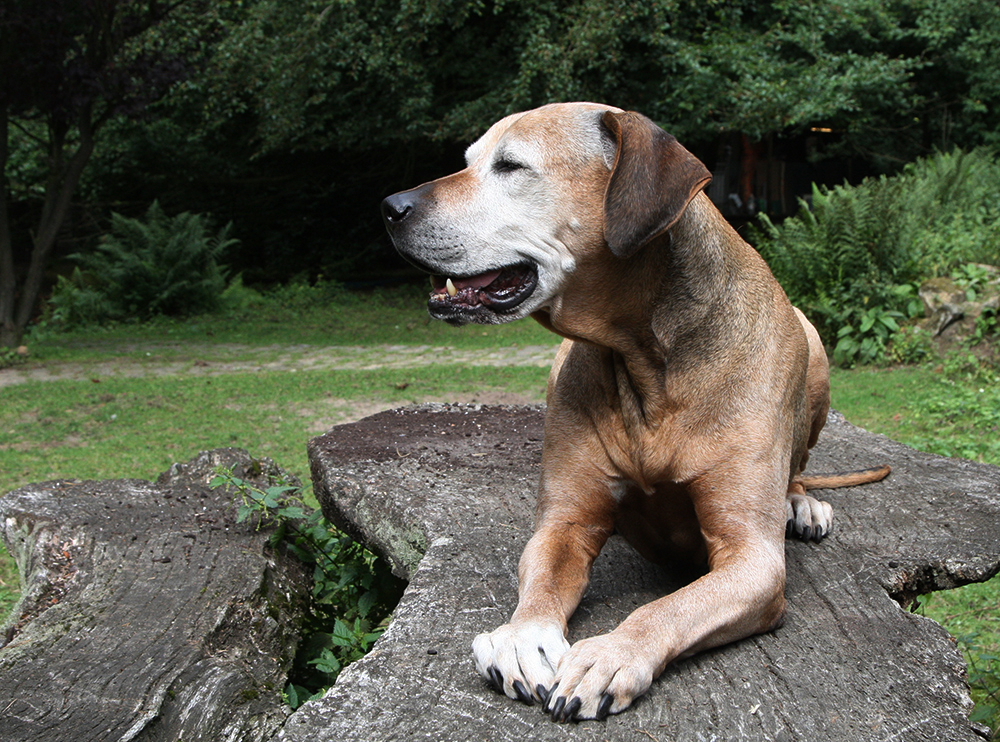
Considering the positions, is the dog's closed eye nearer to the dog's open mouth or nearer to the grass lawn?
the dog's open mouth

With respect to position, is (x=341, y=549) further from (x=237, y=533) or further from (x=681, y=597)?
(x=681, y=597)

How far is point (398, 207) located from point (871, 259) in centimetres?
867

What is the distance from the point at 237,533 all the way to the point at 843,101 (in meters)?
11.8

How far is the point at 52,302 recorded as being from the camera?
1520cm

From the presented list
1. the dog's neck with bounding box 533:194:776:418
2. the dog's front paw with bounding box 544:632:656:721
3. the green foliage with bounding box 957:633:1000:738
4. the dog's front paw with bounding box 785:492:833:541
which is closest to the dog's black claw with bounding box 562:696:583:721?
the dog's front paw with bounding box 544:632:656:721

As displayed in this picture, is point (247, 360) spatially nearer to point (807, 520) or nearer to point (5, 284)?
point (5, 284)

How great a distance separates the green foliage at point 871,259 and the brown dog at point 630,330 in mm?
7596

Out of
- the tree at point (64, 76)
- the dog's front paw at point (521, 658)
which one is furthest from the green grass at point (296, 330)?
the dog's front paw at point (521, 658)

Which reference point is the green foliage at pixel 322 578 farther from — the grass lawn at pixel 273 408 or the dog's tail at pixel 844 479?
the dog's tail at pixel 844 479

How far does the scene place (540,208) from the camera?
2535 millimetres

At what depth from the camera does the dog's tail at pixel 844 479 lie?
372 centimetres

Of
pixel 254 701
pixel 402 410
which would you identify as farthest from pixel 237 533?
pixel 402 410

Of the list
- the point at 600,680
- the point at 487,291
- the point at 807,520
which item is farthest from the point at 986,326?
the point at 600,680

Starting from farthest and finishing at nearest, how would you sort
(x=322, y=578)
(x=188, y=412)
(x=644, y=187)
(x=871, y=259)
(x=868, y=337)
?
1. (x=871, y=259)
2. (x=868, y=337)
3. (x=188, y=412)
4. (x=322, y=578)
5. (x=644, y=187)
